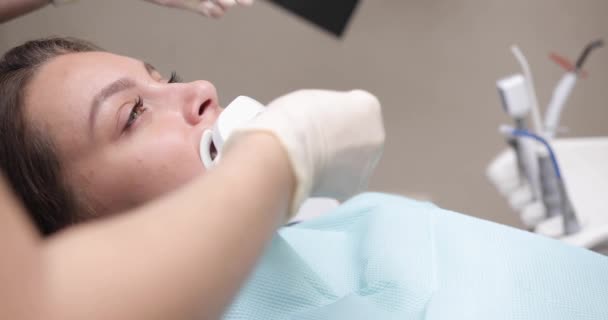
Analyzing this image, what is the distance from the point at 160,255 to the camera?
1.09ft

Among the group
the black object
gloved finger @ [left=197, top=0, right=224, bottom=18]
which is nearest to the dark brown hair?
gloved finger @ [left=197, top=0, right=224, bottom=18]

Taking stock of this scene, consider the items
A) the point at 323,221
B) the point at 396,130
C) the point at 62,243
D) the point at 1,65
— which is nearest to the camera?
the point at 62,243

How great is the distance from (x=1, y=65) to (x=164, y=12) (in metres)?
0.52

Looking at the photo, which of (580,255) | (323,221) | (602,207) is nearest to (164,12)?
(323,221)

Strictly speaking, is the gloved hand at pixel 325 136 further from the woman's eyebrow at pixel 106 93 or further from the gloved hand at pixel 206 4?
the gloved hand at pixel 206 4

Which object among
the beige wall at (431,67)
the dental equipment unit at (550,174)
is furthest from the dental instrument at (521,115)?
the beige wall at (431,67)

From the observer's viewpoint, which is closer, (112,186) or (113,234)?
(113,234)

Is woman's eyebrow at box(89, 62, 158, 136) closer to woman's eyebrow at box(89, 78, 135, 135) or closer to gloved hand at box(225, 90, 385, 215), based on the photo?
woman's eyebrow at box(89, 78, 135, 135)

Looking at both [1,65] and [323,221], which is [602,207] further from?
[1,65]

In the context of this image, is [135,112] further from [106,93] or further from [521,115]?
[521,115]

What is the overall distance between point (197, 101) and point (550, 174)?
90 cm

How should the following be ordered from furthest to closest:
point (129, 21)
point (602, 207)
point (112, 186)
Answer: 1. point (602, 207)
2. point (129, 21)
3. point (112, 186)

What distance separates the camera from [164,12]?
1321 millimetres

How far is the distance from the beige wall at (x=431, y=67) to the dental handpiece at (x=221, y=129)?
0.71 meters
